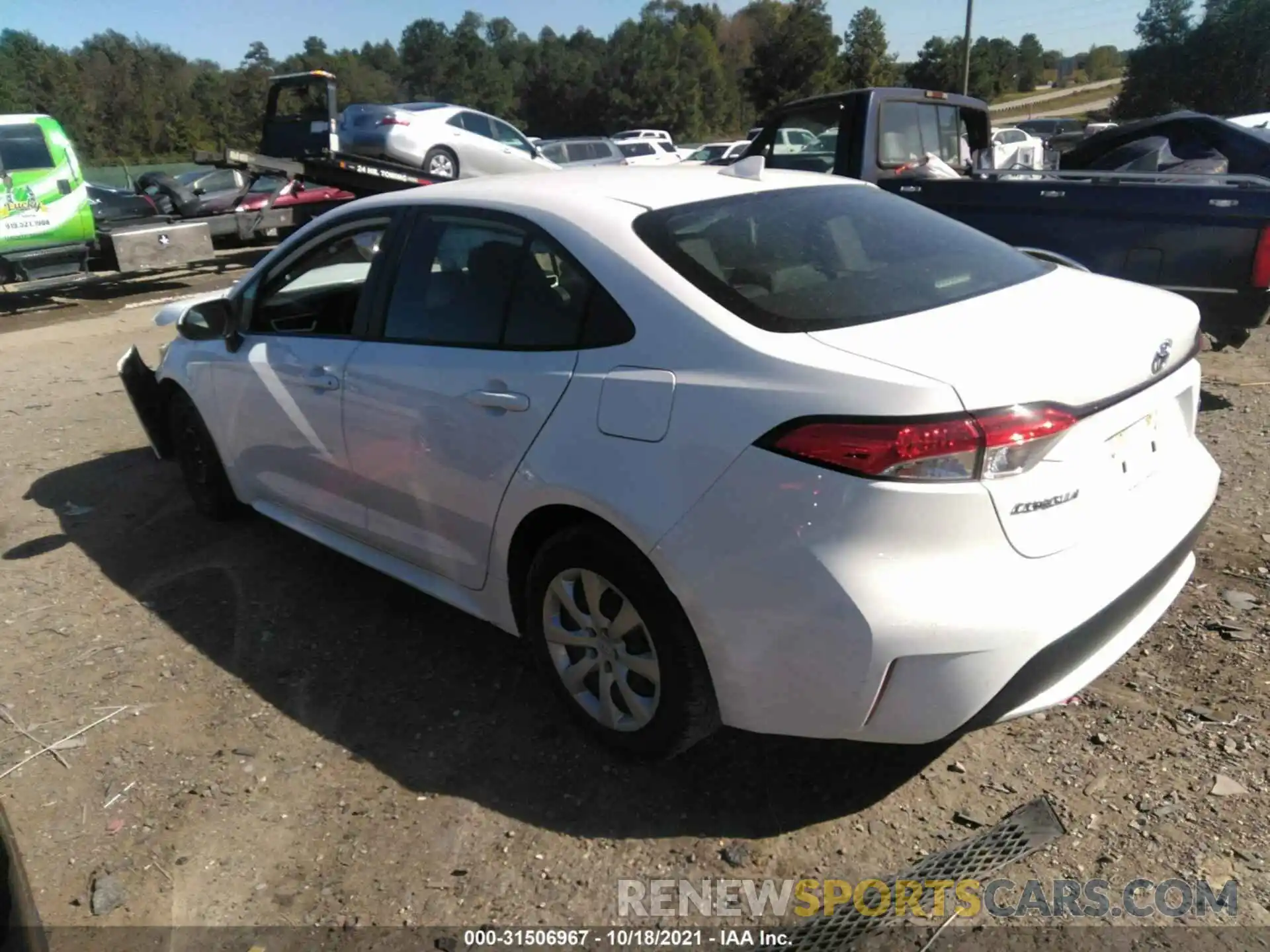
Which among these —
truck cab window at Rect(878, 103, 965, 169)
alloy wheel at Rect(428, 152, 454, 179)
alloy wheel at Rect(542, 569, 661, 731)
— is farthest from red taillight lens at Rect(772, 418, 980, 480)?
alloy wheel at Rect(428, 152, 454, 179)

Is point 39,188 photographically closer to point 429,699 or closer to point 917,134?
point 917,134

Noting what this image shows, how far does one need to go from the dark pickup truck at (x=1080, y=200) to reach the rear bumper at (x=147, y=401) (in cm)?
456

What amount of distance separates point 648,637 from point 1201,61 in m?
59.3

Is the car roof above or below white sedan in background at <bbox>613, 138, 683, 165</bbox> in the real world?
above

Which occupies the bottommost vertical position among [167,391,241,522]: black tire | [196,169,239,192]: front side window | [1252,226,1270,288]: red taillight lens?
[167,391,241,522]: black tire

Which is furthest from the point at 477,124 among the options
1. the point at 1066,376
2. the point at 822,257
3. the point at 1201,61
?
the point at 1201,61

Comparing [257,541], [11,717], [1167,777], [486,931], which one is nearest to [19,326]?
[257,541]

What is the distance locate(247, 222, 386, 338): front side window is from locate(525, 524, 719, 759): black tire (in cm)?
142

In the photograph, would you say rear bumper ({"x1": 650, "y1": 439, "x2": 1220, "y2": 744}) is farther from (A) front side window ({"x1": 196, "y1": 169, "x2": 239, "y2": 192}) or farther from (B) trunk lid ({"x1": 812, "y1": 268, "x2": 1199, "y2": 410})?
(A) front side window ({"x1": 196, "y1": 169, "x2": 239, "y2": 192})

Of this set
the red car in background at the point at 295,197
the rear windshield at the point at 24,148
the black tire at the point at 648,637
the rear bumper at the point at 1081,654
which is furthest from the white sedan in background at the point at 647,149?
the rear bumper at the point at 1081,654

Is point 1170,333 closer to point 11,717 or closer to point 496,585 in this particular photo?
point 496,585

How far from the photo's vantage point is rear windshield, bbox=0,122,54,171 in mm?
12180

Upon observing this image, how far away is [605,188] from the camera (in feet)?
10.6

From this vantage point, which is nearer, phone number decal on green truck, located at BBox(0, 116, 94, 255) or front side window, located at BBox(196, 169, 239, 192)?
phone number decal on green truck, located at BBox(0, 116, 94, 255)
